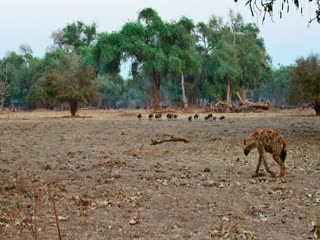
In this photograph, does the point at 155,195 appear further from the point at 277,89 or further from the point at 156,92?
the point at 277,89

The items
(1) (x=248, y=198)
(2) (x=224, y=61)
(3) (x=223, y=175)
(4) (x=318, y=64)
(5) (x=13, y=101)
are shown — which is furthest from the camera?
(5) (x=13, y=101)

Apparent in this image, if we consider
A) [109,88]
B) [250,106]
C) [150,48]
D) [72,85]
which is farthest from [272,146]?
[109,88]

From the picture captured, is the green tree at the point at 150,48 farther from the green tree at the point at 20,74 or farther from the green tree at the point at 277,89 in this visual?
the green tree at the point at 277,89

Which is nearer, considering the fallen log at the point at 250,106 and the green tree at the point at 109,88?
the fallen log at the point at 250,106

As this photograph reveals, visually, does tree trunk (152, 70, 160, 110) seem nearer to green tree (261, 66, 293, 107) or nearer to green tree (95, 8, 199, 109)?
green tree (95, 8, 199, 109)

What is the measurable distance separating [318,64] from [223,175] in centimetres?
3284

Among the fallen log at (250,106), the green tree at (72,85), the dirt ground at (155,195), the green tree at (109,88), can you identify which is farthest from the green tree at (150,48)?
the dirt ground at (155,195)

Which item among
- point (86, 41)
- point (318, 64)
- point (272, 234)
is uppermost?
point (86, 41)

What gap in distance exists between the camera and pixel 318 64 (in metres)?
41.9

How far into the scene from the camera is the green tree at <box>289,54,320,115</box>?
40.6 metres

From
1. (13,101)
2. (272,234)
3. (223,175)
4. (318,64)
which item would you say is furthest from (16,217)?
(13,101)

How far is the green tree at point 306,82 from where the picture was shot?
133ft

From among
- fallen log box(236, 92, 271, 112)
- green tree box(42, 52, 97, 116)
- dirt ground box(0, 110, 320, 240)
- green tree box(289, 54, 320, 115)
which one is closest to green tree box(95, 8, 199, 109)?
fallen log box(236, 92, 271, 112)

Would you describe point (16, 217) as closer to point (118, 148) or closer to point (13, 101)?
point (118, 148)
